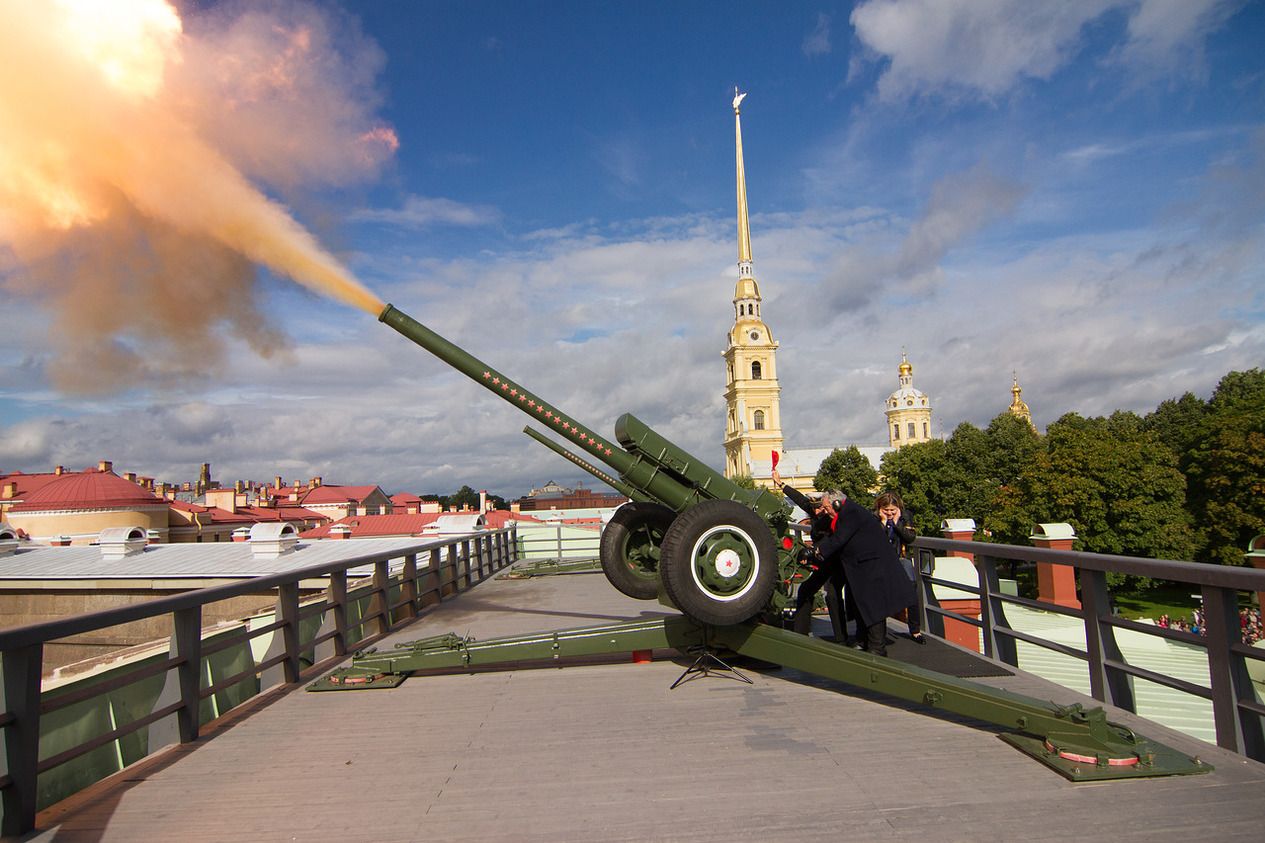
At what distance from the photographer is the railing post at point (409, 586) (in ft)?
32.8

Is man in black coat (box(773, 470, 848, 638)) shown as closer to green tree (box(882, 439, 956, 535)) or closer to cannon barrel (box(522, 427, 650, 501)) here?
cannon barrel (box(522, 427, 650, 501))

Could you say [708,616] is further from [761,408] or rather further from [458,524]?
[761,408]

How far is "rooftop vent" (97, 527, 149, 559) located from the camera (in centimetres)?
1647

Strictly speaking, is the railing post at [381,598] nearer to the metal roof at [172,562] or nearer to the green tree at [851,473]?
the metal roof at [172,562]

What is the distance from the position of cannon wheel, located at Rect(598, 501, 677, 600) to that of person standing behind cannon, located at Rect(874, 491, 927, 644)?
212 centimetres

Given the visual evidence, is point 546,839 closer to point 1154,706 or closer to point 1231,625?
point 1231,625

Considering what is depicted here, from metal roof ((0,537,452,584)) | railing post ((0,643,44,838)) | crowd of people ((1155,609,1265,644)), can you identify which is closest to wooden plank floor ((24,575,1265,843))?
railing post ((0,643,44,838))

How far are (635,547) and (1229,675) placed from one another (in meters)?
4.94

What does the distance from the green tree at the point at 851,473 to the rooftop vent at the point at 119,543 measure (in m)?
53.2

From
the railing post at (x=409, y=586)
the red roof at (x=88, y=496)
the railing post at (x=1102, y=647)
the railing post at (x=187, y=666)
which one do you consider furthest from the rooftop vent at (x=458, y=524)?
the red roof at (x=88, y=496)

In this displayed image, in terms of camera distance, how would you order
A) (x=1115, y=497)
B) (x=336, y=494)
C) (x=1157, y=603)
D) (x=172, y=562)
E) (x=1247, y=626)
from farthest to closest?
(x=336, y=494) → (x=1115, y=497) → (x=1157, y=603) → (x=1247, y=626) → (x=172, y=562)

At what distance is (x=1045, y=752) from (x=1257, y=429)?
45.6 meters

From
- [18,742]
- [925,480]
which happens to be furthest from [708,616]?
[925,480]

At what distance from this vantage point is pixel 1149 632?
13.0 feet
